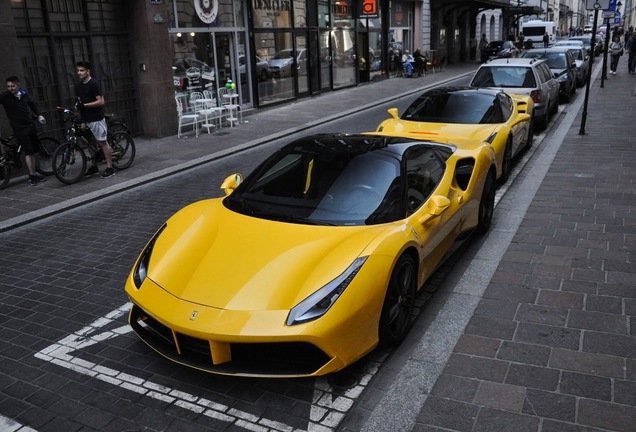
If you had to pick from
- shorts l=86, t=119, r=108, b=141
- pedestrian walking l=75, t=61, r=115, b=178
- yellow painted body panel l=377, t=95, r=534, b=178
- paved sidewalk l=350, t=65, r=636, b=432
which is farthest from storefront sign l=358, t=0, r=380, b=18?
paved sidewalk l=350, t=65, r=636, b=432

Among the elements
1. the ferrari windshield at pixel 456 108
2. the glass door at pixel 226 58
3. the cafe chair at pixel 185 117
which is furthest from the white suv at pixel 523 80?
the glass door at pixel 226 58

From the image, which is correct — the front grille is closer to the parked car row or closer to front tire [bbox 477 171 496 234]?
the parked car row

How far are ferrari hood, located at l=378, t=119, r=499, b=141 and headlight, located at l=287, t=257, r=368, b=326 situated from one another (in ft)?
14.3

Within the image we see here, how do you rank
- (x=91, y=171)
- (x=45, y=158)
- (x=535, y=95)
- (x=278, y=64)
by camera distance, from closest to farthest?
(x=45, y=158), (x=91, y=171), (x=535, y=95), (x=278, y=64)

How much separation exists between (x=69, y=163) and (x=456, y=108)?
6.51 m

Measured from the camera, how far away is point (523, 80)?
1245cm

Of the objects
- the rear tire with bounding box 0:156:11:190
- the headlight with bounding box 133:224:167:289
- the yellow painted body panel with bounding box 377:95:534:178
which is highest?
the yellow painted body panel with bounding box 377:95:534:178

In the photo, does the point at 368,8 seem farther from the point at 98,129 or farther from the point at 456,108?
the point at 98,129

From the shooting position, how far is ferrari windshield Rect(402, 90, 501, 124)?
28.3 feet

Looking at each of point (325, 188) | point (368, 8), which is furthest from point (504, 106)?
point (368, 8)

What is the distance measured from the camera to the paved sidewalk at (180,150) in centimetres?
850

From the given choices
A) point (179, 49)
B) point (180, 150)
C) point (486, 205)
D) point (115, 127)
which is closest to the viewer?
point (486, 205)

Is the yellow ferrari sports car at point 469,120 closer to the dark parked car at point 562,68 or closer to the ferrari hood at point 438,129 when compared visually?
the ferrari hood at point 438,129

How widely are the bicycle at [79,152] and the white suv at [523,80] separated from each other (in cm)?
754
